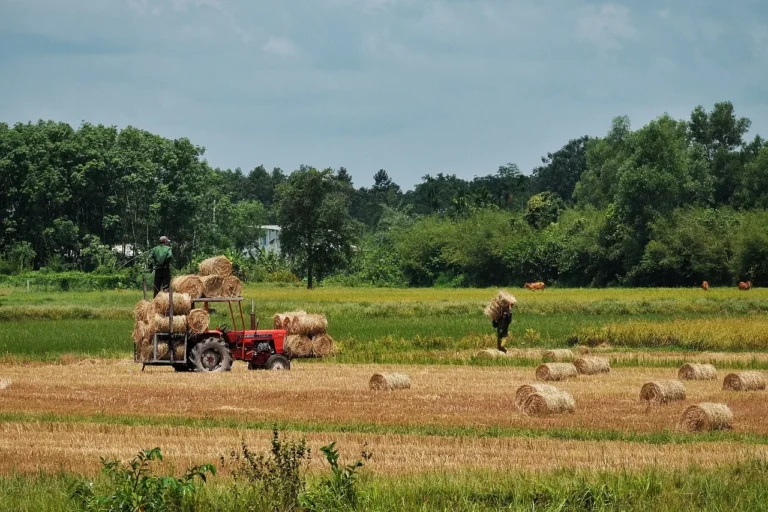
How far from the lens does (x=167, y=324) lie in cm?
2466

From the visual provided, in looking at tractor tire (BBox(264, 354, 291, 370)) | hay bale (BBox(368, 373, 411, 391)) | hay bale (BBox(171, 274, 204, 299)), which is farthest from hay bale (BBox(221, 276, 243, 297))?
hay bale (BBox(368, 373, 411, 391))

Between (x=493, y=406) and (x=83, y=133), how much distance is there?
91.4 meters

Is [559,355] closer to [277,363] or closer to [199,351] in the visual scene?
[277,363]

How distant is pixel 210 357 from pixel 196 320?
94 cm

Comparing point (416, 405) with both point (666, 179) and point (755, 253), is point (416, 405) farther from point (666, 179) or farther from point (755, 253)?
point (666, 179)

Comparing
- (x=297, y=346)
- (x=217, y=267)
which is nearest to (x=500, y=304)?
(x=297, y=346)

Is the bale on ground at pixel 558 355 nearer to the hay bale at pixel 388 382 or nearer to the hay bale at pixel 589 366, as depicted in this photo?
the hay bale at pixel 589 366

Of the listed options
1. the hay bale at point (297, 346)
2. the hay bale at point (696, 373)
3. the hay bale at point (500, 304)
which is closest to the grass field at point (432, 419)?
the hay bale at point (696, 373)

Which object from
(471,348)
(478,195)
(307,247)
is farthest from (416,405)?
(478,195)

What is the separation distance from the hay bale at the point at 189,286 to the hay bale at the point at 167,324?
683mm

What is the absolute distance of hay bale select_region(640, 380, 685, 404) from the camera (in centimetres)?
1983

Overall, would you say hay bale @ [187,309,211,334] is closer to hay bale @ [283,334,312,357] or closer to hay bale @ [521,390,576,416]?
hay bale @ [283,334,312,357]

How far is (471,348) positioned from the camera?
34438mm

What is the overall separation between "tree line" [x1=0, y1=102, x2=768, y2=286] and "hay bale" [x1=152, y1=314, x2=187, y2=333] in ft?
164
